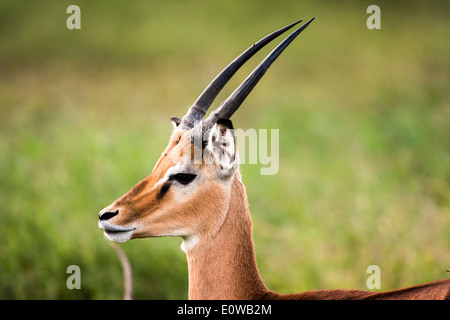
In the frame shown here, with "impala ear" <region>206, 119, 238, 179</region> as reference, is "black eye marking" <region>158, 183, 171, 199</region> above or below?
below

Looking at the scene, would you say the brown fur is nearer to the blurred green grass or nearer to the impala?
the impala

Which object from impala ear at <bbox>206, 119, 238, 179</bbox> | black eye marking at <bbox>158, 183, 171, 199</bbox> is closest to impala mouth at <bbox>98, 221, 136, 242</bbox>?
black eye marking at <bbox>158, 183, 171, 199</bbox>

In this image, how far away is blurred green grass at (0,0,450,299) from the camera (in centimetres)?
683

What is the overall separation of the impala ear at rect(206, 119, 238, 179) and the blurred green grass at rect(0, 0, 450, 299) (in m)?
1.85

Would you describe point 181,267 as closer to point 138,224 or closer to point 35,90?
point 138,224

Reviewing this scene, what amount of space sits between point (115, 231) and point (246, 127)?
353 inches

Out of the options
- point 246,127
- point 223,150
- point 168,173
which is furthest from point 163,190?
point 246,127

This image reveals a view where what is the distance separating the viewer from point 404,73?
1355 centimetres

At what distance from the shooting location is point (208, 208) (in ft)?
10.6

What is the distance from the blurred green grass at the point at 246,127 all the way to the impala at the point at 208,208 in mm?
1598

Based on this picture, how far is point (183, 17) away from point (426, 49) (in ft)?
26.7

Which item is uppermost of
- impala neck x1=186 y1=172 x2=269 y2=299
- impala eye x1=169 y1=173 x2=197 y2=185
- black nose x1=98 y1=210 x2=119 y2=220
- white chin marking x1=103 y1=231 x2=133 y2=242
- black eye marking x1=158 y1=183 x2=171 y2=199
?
impala eye x1=169 y1=173 x2=197 y2=185

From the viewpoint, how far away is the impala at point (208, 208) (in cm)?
312
